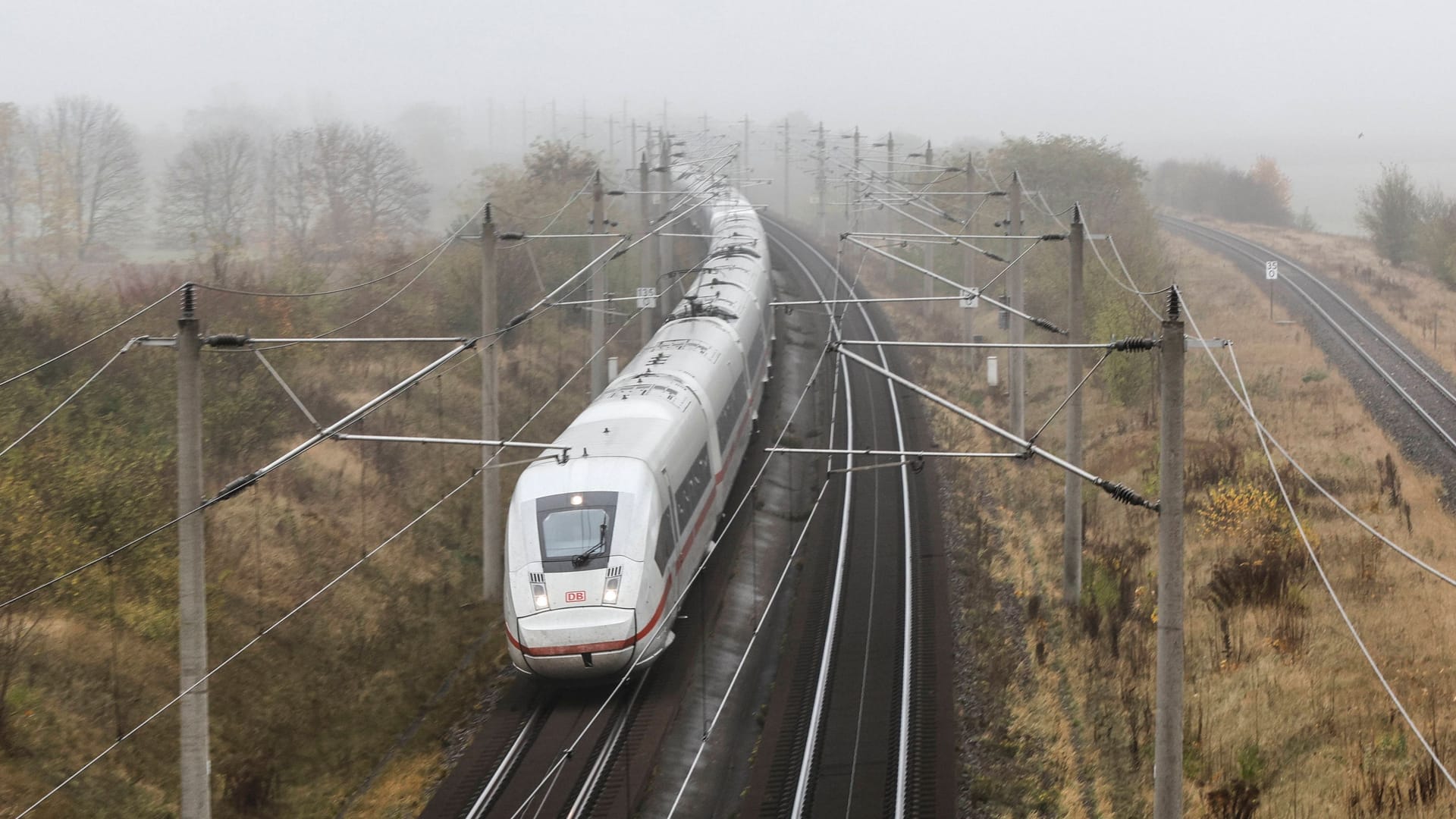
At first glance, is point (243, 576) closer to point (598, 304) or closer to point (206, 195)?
point (598, 304)

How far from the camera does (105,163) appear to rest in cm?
5531

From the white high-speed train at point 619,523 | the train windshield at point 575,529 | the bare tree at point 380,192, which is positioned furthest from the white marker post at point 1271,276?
the bare tree at point 380,192

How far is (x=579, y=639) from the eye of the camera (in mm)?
16484

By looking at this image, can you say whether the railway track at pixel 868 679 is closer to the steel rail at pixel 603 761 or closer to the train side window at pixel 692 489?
the steel rail at pixel 603 761

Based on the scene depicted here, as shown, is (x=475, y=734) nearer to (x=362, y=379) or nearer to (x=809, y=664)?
(x=809, y=664)

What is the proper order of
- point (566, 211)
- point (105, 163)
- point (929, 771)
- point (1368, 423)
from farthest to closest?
point (105, 163) < point (566, 211) < point (1368, 423) < point (929, 771)

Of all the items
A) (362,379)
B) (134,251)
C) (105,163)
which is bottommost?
(362,379)

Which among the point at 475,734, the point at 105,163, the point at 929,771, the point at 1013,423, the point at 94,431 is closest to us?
the point at 929,771

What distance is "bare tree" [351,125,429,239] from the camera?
195 ft

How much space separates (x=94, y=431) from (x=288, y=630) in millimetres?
5520

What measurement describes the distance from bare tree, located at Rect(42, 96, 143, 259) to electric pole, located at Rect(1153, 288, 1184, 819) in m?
49.8

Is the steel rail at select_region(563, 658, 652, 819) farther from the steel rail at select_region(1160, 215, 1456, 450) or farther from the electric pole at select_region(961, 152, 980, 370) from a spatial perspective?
the electric pole at select_region(961, 152, 980, 370)

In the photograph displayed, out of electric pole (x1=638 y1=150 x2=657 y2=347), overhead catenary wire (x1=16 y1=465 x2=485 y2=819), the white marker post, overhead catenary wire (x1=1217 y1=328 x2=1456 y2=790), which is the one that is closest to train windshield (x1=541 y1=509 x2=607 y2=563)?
overhead catenary wire (x1=16 y1=465 x2=485 y2=819)

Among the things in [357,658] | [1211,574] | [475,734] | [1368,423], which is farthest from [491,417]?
[1368,423]
